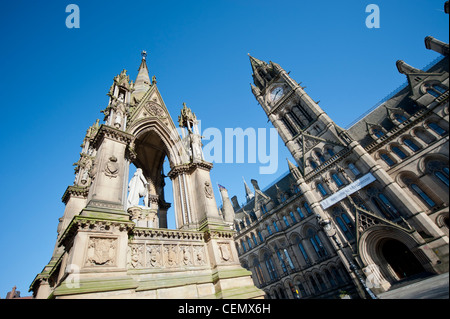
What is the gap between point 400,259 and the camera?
19594mm

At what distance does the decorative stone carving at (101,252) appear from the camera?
17.0 feet

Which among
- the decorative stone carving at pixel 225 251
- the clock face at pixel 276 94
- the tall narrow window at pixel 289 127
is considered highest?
the clock face at pixel 276 94

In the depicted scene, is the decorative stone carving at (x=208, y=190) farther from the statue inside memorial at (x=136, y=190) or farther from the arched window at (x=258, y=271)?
the arched window at (x=258, y=271)

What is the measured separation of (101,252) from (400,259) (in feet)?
85.0

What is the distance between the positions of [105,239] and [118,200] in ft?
4.55

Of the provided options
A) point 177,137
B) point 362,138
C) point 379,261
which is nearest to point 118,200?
point 177,137

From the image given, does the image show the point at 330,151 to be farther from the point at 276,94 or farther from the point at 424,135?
the point at 276,94

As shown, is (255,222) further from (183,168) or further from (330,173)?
(183,168)

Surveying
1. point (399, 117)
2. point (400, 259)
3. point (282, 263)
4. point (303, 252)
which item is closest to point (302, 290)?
point (282, 263)

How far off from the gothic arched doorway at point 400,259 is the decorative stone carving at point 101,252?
81.9ft

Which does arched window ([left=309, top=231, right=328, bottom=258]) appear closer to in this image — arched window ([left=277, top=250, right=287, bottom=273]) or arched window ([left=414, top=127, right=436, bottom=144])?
arched window ([left=277, top=250, right=287, bottom=273])

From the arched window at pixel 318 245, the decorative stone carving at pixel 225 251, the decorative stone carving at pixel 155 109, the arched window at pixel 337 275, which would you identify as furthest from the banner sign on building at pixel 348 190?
the decorative stone carving at pixel 155 109

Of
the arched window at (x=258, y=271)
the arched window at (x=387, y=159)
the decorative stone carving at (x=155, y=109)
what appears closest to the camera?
the decorative stone carving at (x=155, y=109)
